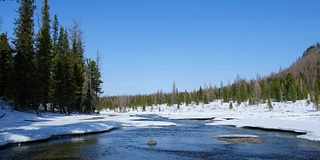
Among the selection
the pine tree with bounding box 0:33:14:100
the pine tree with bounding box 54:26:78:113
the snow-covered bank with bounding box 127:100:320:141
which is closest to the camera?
the snow-covered bank with bounding box 127:100:320:141

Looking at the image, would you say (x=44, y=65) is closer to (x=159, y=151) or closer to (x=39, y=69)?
(x=39, y=69)

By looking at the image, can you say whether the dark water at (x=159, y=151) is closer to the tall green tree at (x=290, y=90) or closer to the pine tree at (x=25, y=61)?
the pine tree at (x=25, y=61)

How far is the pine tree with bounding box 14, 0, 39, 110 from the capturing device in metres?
46.9

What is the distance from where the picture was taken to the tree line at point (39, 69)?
155 feet

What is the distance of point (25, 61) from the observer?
47719 mm

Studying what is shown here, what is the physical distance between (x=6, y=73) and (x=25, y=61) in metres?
3.61

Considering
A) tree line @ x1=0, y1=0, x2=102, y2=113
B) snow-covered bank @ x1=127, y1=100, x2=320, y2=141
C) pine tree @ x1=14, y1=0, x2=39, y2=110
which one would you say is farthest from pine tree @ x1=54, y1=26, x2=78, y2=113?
snow-covered bank @ x1=127, y1=100, x2=320, y2=141

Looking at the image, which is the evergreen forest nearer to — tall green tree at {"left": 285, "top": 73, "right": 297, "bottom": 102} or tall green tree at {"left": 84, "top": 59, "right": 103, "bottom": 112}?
tall green tree at {"left": 84, "top": 59, "right": 103, "bottom": 112}

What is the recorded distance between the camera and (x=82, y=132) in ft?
102

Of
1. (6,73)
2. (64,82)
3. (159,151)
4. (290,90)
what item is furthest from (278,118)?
(290,90)

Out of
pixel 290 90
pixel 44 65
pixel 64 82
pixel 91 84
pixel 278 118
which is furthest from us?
pixel 290 90

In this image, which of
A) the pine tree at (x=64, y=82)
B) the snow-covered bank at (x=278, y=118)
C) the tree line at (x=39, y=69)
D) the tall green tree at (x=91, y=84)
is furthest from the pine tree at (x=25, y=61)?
the snow-covered bank at (x=278, y=118)

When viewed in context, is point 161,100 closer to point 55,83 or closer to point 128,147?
point 55,83

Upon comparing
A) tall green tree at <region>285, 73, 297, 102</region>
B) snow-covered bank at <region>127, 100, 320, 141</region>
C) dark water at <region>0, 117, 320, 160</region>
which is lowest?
dark water at <region>0, 117, 320, 160</region>
